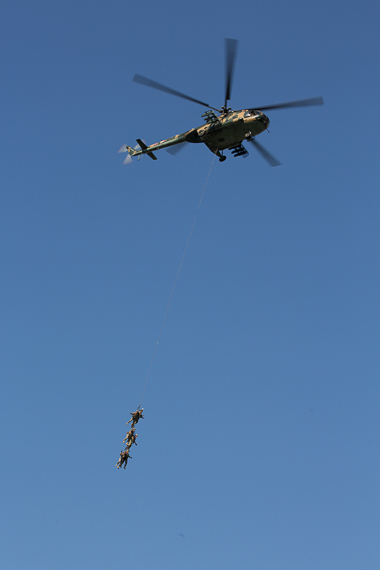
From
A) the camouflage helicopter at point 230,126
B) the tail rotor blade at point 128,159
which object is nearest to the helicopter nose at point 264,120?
the camouflage helicopter at point 230,126

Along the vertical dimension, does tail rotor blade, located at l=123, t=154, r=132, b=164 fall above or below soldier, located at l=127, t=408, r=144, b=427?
above

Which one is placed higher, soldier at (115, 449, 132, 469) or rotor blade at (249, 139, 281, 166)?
rotor blade at (249, 139, 281, 166)

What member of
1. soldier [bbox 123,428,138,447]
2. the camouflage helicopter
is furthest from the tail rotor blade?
soldier [bbox 123,428,138,447]

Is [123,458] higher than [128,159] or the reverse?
the reverse

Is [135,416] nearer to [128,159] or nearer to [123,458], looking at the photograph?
[123,458]

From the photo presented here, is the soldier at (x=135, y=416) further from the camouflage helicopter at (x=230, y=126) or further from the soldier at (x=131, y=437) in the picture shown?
the camouflage helicopter at (x=230, y=126)

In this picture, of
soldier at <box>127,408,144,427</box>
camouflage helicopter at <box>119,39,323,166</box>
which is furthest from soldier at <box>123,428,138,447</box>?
camouflage helicopter at <box>119,39,323,166</box>

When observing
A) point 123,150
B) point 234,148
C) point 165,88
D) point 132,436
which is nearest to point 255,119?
point 234,148

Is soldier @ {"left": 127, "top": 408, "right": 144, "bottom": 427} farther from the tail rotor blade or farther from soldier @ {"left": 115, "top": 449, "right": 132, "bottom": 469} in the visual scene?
the tail rotor blade

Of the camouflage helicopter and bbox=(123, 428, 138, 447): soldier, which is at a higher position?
the camouflage helicopter

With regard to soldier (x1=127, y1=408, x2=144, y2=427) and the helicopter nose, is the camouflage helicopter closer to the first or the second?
the helicopter nose

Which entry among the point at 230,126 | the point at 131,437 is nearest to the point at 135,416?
the point at 131,437

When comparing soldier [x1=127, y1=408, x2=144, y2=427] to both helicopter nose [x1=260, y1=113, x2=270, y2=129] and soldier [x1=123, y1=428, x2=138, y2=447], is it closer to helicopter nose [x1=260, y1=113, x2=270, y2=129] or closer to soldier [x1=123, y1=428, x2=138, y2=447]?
soldier [x1=123, y1=428, x2=138, y2=447]

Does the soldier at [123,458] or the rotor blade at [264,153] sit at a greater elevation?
the rotor blade at [264,153]
